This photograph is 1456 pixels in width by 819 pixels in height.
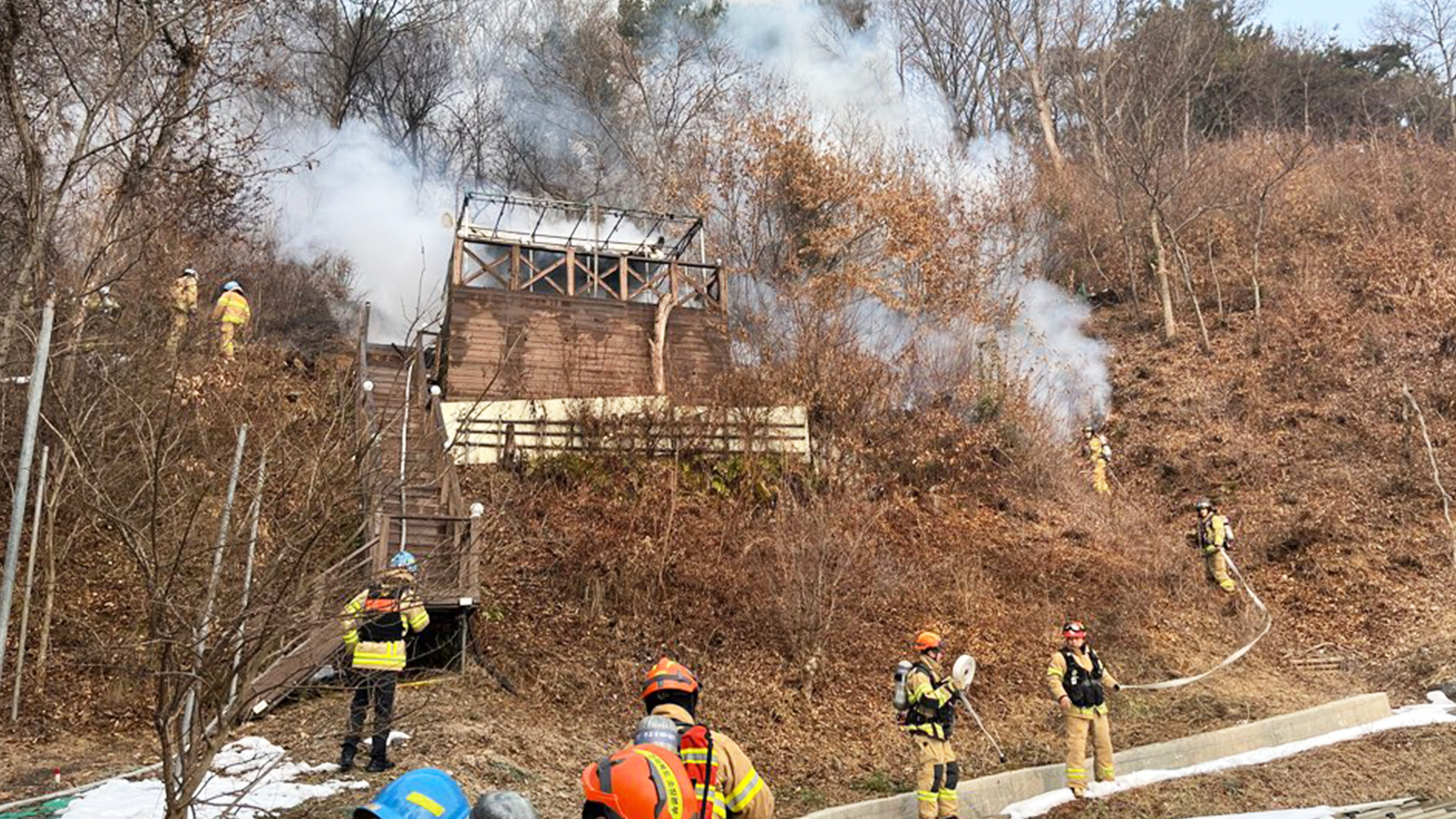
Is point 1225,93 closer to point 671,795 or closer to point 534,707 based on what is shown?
point 534,707

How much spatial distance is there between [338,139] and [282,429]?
33.3 metres

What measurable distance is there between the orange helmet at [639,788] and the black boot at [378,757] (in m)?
5.06

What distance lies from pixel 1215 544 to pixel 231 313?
16452mm

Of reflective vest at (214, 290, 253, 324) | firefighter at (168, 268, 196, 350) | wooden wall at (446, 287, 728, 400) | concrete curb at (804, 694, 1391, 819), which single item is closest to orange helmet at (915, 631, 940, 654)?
concrete curb at (804, 694, 1391, 819)

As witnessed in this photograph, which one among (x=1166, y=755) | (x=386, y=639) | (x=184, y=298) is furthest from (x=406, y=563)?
(x=184, y=298)

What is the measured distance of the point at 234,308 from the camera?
1644cm

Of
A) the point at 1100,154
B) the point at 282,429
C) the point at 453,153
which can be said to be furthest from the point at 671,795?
the point at 453,153

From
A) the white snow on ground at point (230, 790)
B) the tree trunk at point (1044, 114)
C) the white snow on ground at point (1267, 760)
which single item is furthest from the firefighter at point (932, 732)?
the tree trunk at point (1044, 114)

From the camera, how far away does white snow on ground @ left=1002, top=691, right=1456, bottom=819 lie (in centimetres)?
907

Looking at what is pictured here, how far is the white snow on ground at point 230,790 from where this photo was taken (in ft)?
22.2

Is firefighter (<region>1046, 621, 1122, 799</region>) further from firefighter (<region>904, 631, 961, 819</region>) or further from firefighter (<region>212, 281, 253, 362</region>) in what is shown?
firefighter (<region>212, 281, 253, 362</region>)

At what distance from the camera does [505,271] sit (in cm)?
2036

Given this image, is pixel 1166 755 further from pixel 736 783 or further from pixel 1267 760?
pixel 736 783

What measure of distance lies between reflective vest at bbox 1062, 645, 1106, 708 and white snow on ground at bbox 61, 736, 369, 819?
20.6 feet
